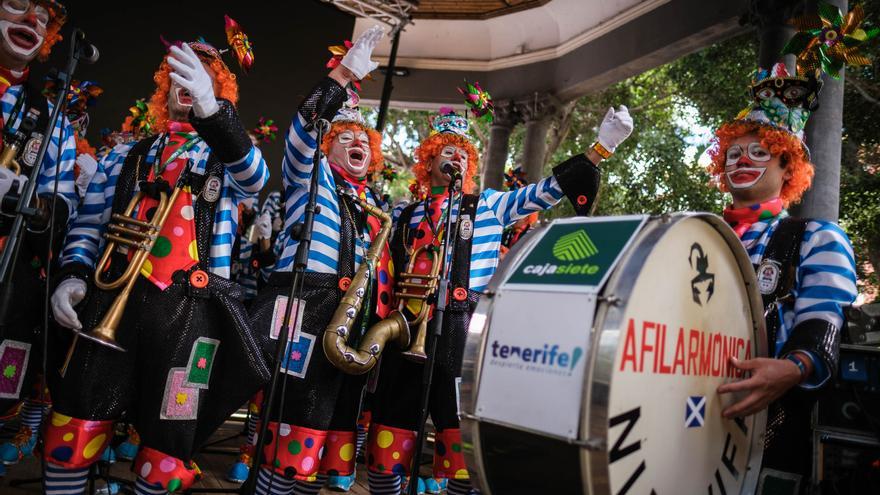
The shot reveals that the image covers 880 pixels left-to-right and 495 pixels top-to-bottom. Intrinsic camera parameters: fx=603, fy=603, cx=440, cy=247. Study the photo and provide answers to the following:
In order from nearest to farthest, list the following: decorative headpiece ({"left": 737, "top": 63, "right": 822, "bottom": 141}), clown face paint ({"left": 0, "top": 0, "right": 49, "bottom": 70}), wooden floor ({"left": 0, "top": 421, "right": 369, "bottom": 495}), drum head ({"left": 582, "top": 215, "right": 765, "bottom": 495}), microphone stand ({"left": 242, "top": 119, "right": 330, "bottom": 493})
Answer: drum head ({"left": 582, "top": 215, "right": 765, "bottom": 495}) → microphone stand ({"left": 242, "top": 119, "right": 330, "bottom": 493}) → clown face paint ({"left": 0, "top": 0, "right": 49, "bottom": 70}) → decorative headpiece ({"left": 737, "top": 63, "right": 822, "bottom": 141}) → wooden floor ({"left": 0, "top": 421, "right": 369, "bottom": 495})

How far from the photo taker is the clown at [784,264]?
200 cm

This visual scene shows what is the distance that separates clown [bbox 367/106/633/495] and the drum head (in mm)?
975

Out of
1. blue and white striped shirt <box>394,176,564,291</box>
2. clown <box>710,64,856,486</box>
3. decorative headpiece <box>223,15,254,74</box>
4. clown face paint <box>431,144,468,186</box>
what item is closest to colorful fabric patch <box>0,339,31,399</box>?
decorative headpiece <box>223,15,254,74</box>

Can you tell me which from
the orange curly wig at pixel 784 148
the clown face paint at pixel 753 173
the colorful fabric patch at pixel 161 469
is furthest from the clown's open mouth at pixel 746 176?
the colorful fabric patch at pixel 161 469

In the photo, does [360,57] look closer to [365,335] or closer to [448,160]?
[448,160]

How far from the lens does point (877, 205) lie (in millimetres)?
8289

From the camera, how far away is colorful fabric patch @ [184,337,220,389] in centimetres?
242

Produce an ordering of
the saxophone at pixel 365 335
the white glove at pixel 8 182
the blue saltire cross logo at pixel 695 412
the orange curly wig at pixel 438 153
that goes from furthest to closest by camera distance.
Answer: the orange curly wig at pixel 438 153 < the saxophone at pixel 365 335 < the white glove at pixel 8 182 < the blue saltire cross logo at pixel 695 412

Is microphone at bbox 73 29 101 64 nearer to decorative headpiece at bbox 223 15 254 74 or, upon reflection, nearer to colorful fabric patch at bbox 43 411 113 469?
decorative headpiece at bbox 223 15 254 74

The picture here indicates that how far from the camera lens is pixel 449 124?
12.2 ft

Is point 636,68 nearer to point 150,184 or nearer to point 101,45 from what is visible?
point 101,45

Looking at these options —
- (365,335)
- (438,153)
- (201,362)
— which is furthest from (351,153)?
(201,362)

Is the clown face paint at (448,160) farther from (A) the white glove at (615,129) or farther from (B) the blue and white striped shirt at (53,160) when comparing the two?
(B) the blue and white striped shirt at (53,160)

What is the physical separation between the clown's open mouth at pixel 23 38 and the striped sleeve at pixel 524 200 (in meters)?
2.12
